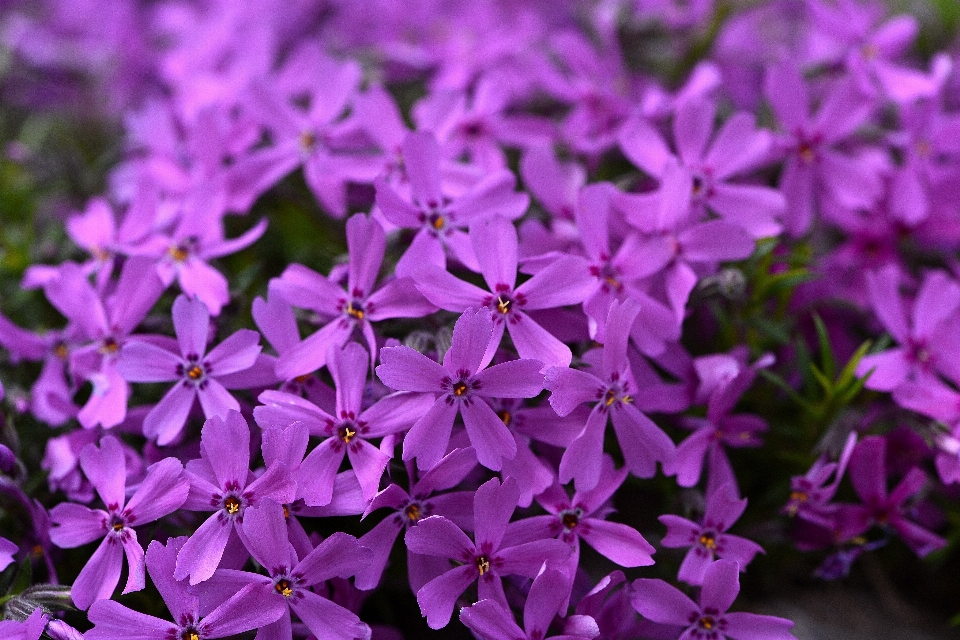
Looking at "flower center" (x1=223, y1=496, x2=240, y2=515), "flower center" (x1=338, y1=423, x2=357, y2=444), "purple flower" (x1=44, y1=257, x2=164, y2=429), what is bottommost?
"flower center" (x1=223, y1=496, x2=240, y2=515)

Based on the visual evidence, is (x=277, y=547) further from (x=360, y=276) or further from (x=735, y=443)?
(x=735, y=443)

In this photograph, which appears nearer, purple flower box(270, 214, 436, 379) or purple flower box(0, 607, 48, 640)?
purple flower box(0, 607, 48, 640)

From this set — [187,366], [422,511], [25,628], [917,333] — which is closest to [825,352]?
[917,333]

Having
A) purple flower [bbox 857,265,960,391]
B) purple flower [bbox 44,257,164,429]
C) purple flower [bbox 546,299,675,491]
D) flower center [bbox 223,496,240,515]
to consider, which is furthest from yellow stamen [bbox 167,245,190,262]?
purple flower [bbox 857,265,960,391]

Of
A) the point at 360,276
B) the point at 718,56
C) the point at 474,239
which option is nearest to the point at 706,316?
the point at 474,239

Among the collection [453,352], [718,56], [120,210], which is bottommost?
[453,352]

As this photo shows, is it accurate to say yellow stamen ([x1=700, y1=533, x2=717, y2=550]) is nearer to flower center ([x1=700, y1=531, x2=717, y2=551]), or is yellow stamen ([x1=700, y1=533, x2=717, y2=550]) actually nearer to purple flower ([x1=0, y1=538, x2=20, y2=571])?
flower center ([x1=700, y1=531, x2=717, y2=551])

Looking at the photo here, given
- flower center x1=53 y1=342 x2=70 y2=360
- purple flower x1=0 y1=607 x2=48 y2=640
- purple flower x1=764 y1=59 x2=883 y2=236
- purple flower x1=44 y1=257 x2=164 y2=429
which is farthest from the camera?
purple flower x1=764 y1=59 x2=883 y2=236
